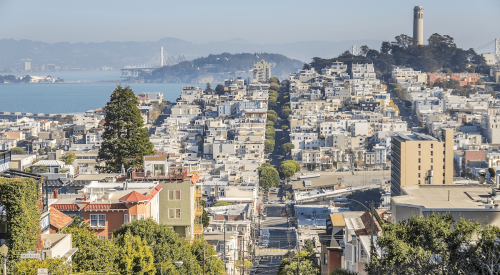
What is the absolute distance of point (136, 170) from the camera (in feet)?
53.3

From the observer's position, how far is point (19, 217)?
899cm

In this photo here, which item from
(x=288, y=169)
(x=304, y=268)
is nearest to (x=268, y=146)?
(x=288, y=169)

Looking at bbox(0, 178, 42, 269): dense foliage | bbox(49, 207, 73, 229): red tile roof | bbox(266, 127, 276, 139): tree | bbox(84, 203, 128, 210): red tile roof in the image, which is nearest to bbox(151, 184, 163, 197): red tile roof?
bbox(84, 203, 128, 210): red tile roof

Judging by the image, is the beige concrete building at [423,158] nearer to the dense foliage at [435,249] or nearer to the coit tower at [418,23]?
the dense foliage at [435,249]

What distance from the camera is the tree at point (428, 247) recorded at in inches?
343

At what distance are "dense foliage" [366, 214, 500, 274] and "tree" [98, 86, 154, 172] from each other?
968 cm

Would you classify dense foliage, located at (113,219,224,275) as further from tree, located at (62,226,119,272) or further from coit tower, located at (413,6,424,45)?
coit tower, located at (413,6,424,45)

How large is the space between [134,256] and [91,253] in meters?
0.95

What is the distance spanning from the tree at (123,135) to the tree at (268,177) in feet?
121

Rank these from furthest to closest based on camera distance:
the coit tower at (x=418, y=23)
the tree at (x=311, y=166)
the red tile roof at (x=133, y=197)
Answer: the coit tower at (x=418, y=23), the tree at (x=311, y=166), the red tile roof at (x=133, y=197)

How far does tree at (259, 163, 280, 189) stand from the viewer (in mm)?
55125

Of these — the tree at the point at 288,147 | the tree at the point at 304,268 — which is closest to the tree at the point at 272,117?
A: the tree at the point at 288,147

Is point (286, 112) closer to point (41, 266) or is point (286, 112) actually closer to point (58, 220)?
point (58, 220)

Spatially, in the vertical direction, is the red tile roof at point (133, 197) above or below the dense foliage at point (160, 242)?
above
